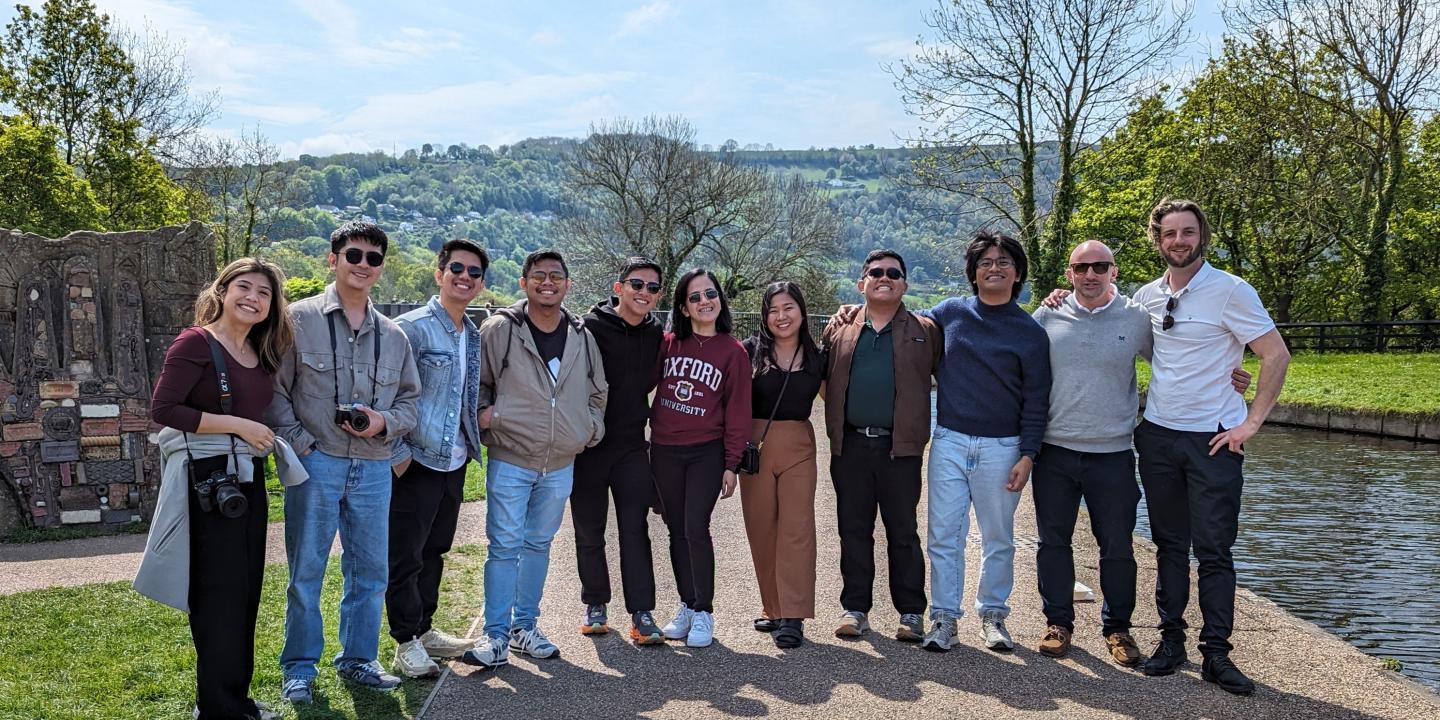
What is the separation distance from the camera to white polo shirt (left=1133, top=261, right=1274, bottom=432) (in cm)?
475

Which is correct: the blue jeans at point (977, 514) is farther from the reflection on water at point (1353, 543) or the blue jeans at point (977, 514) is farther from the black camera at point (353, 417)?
the black camera at point (353, 417)

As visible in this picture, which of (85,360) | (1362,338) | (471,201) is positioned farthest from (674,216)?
(471,201)

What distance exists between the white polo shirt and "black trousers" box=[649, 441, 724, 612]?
214cm

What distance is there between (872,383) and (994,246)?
0.91m


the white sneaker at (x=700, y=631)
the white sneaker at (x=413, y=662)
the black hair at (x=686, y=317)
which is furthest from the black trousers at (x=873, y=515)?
the white sneaker at (x=413, y=662)

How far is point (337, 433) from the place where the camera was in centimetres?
431

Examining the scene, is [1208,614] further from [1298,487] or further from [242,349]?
[1298,487]

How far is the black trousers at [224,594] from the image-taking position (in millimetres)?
3818

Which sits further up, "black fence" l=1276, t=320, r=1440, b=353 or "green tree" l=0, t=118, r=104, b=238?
"green tree" l=0, t=118, r=104, b=238

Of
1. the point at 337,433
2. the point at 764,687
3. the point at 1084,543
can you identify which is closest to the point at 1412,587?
the point at 1084,543

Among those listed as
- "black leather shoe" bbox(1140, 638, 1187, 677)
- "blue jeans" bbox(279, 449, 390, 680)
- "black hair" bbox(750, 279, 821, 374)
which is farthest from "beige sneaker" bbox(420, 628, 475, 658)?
"black leather shoe" bbox(1140, 638, 1187, 677)

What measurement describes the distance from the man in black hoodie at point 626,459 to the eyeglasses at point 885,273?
1089 millimetres

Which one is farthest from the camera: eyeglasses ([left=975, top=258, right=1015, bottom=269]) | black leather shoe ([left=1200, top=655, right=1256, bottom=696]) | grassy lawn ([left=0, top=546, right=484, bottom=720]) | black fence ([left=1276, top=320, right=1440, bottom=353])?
black fence ([left=1276, top=320, right=1440, bottom=353])

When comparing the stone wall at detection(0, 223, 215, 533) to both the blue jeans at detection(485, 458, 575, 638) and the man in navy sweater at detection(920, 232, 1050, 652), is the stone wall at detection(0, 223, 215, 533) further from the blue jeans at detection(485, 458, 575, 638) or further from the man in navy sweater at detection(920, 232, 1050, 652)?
the man in navy sweater at detection(920, 232, 1050, 652)
